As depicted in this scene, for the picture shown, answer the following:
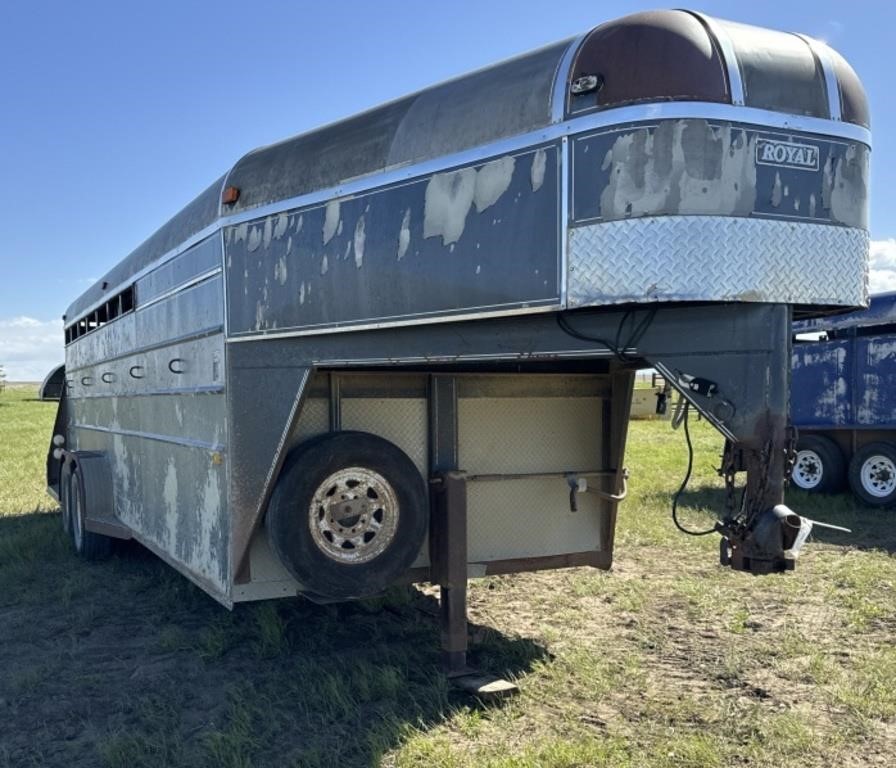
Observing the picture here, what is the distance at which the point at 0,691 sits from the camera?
4883mm

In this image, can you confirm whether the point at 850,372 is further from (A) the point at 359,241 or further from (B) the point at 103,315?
(B) the point at 103,315

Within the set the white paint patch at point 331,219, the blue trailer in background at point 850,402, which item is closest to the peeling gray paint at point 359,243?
the white paint patch at point 331,219

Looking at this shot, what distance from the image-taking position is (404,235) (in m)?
4.07

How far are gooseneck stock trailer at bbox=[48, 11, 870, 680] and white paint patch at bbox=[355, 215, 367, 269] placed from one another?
1 centimetres

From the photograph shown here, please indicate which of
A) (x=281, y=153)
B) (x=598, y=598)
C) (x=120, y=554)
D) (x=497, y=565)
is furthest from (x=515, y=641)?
(x=120, y=554)

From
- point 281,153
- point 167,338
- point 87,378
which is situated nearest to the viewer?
point 281,153

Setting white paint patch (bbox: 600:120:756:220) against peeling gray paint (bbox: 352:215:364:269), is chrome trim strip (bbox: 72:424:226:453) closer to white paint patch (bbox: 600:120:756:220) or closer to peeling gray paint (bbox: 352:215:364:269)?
peeling gray paint (bbox: 352:215:364:269)

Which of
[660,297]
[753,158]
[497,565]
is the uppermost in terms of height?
[753,158]

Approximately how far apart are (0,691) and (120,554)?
3.44 metres

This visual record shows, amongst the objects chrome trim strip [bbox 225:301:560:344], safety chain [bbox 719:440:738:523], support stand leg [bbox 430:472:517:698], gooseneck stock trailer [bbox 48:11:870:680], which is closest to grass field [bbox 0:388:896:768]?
support stand leg [bbox 430:472:517:698]

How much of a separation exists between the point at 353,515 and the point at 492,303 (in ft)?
4.70

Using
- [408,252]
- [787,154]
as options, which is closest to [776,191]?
[787,154]

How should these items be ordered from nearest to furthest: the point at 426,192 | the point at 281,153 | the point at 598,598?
the point at 426,192 → the point at 281,153 → the point at 598,598

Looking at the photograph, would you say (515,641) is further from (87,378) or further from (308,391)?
(87,378)
